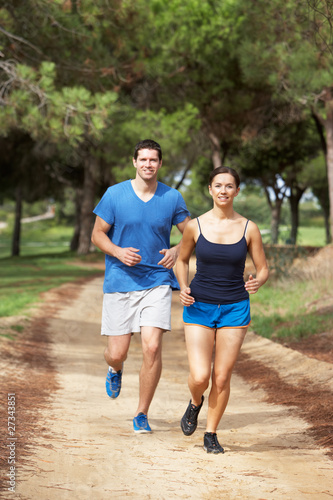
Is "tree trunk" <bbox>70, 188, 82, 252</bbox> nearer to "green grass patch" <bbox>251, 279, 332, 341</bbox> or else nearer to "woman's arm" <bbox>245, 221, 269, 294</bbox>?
"green grass patch" <bbox>251, 279, 332, 341</bbox>

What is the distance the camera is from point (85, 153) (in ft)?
104

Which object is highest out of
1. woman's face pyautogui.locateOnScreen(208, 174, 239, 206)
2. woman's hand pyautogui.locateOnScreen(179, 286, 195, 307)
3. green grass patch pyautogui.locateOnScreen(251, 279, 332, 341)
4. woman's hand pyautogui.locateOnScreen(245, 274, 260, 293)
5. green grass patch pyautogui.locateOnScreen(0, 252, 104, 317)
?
woman's face pyautogui.locateOnScreen(208, 174, 239, 206)

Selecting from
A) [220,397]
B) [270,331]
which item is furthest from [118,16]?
[220,397]

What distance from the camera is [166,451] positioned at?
5.01m

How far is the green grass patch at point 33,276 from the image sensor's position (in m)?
14.3

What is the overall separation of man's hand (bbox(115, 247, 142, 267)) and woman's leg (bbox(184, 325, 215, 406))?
67 centimetres

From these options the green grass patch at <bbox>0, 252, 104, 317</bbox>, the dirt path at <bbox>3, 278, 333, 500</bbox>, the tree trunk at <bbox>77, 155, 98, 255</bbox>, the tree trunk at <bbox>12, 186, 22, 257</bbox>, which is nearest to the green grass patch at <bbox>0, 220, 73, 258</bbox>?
the tree trunk at <bbox>12, 186, 22, 257</bbox>

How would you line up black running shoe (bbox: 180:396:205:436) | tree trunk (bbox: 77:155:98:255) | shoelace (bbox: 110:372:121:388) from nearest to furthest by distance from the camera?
black running shoe (bbox: 180:396:205:436), shoelace (bbox: 110:372:121:388), tree trunk (bbox: 77:155:98:255)

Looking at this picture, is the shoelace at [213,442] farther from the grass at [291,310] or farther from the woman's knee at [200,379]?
the grass at [291,310]

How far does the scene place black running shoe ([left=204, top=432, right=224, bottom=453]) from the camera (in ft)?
16.3

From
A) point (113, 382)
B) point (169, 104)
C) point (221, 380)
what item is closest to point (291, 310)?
point (113, 382)

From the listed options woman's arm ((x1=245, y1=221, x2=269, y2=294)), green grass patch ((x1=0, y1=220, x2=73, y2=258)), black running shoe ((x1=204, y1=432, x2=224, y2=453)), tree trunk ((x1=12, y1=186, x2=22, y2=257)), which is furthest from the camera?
green grass patch ((x1=0, y1=220, x2=73, y2=258))

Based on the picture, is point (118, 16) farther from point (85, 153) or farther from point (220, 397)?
point (85, 153)

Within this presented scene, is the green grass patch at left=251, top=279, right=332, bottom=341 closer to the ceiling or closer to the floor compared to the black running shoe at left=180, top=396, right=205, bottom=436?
closer to the floor
